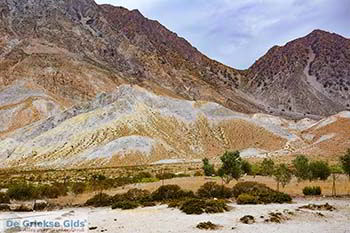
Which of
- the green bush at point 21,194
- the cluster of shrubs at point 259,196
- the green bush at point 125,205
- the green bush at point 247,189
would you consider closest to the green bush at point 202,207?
the cluster of shrubs at point 259,196

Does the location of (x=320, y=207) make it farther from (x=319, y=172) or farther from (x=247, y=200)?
(x=319, y=172)

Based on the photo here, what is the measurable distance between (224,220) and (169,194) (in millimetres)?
10669

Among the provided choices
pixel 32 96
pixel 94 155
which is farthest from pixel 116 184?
pixel 32 96

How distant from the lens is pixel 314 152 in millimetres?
114938

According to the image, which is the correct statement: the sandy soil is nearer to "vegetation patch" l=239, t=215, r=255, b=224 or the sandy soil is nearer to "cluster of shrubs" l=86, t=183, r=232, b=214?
"vegetation patch" l=239, t=215, r=255, b=224

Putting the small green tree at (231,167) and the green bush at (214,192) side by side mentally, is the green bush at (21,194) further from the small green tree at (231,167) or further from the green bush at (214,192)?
the small green tree at (231,167)

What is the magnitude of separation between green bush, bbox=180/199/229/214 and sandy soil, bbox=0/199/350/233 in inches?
19.0

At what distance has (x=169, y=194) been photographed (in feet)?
117

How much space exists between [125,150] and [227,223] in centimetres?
8658

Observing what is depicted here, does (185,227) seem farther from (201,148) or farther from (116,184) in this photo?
(201,148)

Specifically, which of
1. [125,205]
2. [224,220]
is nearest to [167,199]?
[125,205]

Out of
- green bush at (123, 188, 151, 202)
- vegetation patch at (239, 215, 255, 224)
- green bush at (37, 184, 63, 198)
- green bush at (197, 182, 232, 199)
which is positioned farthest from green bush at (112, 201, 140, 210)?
green bush at (37, 184, 63, 198)

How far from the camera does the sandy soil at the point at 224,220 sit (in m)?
23.4

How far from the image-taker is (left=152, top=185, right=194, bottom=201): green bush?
35.4 meters
